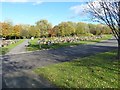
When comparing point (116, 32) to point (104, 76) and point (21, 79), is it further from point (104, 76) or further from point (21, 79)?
point (21, 79)

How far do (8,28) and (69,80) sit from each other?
45.5m

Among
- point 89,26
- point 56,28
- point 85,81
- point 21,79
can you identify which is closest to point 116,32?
point 85,81

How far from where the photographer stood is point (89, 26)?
78.1 meters

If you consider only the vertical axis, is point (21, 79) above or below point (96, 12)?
below

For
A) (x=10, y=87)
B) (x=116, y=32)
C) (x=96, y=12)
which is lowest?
(x=10, y=87)

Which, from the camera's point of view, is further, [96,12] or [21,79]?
[96,12]

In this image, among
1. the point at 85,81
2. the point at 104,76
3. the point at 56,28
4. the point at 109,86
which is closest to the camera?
the point at 109,86

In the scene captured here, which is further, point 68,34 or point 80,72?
point 68,34

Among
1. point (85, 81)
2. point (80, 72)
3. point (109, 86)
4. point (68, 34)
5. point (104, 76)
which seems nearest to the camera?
point (109, 86)

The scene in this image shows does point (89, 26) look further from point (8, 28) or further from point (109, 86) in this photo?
point (109, 86)

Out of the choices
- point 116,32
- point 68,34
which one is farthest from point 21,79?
point 68,34

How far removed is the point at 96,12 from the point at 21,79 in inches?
211

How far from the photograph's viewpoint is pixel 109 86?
810 centimetres

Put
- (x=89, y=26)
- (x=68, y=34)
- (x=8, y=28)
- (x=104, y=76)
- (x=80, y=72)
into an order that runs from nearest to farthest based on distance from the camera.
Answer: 1. (x=104, y=76)
2. (x=80, y=72)
3. (x=8, y=28)
4. (x=68, y=34)
5. (x=89, y=26)
